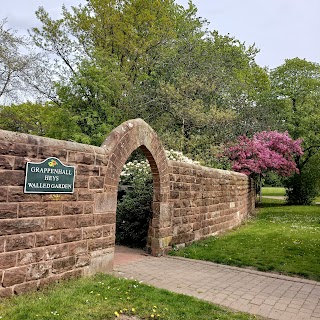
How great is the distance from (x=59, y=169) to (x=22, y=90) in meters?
12.9

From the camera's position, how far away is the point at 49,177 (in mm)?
4672

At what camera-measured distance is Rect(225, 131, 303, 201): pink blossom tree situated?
1809cm

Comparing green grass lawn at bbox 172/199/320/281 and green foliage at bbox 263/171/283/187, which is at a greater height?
green foliage at bbox 263/171/283/187

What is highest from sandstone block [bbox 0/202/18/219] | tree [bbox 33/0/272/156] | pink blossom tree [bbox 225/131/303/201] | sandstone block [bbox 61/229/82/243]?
tree [bbox 33/0/272/156]

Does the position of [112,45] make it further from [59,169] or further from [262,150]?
[59,169]

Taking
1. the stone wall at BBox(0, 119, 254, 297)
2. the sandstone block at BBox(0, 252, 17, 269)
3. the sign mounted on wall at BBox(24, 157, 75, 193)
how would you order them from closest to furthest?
1. the sandstone block at BBox(0, 252, 17, 269)
2. the stone wall at BBox(0, 119, 254, 297)
3. the sign mounted on wall at BBox(24, 157, 75, 193)

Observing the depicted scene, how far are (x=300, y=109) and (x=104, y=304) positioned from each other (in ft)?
80.2

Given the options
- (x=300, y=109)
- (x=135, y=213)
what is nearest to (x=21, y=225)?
(x=135, y=213)

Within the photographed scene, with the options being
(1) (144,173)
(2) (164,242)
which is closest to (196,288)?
(2) (164,242)

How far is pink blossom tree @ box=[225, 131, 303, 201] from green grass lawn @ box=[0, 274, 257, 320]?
1359cm

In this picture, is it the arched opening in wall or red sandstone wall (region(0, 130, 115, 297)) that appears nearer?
red sandstone wall (region(0, 130, 115, 297))

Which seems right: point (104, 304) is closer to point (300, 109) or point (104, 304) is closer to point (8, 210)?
point (8, 210)

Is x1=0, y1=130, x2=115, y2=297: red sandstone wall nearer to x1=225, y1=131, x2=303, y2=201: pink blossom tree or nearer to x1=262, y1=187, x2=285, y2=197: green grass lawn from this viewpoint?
x1=225, y1=131, x2=303, y2=201: pink blossom tree

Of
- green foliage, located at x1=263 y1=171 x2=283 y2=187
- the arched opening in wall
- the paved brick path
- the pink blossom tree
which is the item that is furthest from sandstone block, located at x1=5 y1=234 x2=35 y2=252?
green foliage, located at x1=263 y1=171 x2=283 y2=187
